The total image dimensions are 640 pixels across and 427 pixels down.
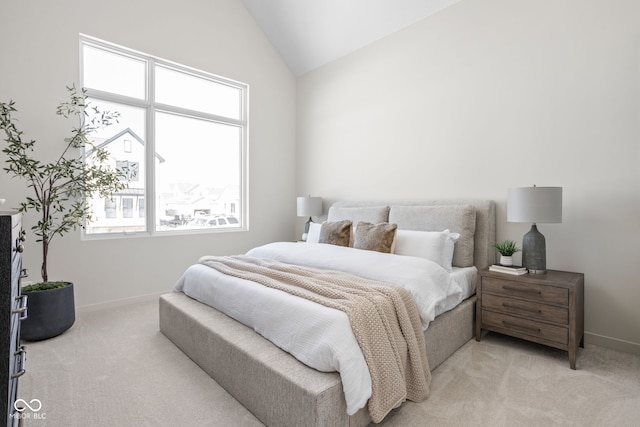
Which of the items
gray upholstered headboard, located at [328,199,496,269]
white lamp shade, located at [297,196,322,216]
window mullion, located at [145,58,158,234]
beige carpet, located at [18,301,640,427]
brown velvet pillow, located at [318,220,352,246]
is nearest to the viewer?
beige carpet, located at [18,301,640,427]

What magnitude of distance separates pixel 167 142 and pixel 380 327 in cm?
350

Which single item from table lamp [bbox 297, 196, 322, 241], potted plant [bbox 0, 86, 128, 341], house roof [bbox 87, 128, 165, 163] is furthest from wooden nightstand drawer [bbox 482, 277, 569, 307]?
house roof [bbox 87, 128, 165, 163]

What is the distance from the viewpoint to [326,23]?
405 centimetres

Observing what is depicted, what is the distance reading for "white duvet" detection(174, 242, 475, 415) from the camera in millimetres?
1435

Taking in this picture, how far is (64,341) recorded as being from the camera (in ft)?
8.47

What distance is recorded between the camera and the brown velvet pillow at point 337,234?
3.16 meters

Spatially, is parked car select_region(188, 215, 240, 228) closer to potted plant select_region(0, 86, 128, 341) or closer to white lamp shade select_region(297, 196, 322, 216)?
white lamp shade select_region(297, 196, 322, 216)

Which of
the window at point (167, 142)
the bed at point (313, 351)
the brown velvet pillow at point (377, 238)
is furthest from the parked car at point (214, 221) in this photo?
the brown velvet pillow at point (377, 238)

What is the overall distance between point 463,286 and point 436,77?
7.09 ft

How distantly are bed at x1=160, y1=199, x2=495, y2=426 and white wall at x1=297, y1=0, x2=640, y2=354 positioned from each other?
302 mm

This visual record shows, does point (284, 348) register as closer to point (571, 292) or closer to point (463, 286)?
point (463, 286)

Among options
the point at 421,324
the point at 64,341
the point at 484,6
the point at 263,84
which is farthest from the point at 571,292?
the point at 263,84

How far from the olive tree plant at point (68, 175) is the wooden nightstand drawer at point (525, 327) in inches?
139

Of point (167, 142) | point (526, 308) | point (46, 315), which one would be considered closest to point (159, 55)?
point (167, 142)
